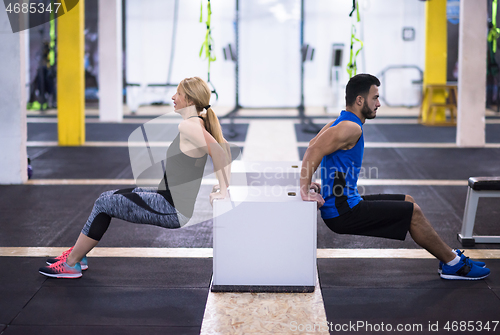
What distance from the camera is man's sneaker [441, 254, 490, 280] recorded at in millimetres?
3172

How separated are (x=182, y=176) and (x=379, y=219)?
1102 millimetres

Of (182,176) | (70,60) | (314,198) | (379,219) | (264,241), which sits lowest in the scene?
(264,241)

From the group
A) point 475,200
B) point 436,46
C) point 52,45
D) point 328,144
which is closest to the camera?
point 328,144

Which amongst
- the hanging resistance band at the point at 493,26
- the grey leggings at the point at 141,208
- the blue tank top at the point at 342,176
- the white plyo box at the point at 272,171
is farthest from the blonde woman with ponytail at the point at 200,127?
the hanging resistance band at the point at 493,26

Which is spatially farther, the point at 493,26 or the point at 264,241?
the point at 493,26

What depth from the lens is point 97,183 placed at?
599 centimetres

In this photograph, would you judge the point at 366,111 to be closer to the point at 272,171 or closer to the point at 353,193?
the point at 353,193

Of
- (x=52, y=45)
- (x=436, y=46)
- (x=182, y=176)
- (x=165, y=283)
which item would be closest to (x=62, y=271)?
(x=165, y=283)

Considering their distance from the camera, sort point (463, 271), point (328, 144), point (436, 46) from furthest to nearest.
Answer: point (436, 46) → point (463, 271) → point (328, 144)

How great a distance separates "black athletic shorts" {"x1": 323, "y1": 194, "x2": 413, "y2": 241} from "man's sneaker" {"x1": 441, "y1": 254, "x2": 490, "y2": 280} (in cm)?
42

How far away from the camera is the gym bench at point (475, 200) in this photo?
3.78 m

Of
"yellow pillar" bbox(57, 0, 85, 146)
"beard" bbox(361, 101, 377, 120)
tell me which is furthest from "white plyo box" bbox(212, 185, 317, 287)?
"yellow pillar" bbox(57, 0, 85, 146)

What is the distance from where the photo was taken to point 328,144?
2.93 m

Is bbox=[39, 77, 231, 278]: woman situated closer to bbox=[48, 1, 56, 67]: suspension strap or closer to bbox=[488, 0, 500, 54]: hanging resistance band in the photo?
bbox=[488, 0, 500, 54]: hanging resistance band
